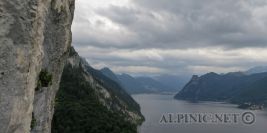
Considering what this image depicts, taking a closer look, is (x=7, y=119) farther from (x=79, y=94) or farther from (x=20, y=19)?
(x=79, y=94)

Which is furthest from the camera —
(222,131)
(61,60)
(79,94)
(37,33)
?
(222,131)

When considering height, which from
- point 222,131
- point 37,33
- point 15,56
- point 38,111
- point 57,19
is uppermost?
point 57,19

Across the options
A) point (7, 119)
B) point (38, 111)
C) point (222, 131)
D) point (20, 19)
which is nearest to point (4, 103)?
point (7, 119)

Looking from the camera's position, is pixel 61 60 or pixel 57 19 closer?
pixel 57 19

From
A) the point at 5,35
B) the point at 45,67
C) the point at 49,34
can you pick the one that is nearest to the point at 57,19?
the point at 49,34

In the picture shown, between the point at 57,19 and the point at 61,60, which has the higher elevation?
the point at 57,19

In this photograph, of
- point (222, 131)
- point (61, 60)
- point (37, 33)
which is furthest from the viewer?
point (222, 131)

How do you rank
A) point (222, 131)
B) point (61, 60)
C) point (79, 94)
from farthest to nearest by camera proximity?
point (222, 131)
point (79, 94)
point (61, 60)

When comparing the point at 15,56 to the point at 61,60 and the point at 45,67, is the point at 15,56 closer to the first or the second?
the point at 45,67

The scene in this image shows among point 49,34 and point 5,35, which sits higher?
point 49,34
